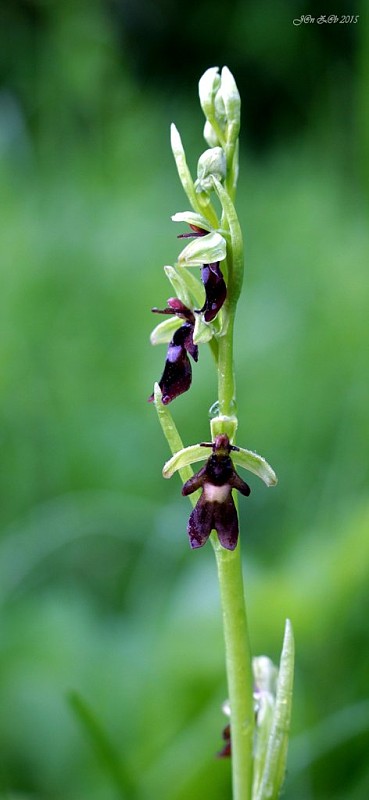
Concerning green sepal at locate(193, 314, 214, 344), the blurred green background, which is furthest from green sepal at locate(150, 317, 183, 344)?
the blurred green background

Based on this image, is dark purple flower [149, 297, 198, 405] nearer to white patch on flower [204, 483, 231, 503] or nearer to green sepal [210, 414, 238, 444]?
green sepal [210, 414, 238, 444]

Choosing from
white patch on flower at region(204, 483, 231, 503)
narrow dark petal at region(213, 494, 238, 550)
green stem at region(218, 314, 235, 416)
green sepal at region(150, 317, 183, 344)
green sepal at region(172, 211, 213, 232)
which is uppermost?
green sepal at region(172, 211, 213, 232)

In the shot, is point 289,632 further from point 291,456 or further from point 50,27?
point 50,27

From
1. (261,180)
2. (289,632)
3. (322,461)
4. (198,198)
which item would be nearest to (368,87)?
(322,461)

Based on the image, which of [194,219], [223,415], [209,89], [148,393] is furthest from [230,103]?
[148,393]

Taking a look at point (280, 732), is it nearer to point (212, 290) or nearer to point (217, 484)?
point (217, 484)

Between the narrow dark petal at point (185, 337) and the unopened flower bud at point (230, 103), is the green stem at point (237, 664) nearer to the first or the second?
the narrow dark petal at point (185, 337)
